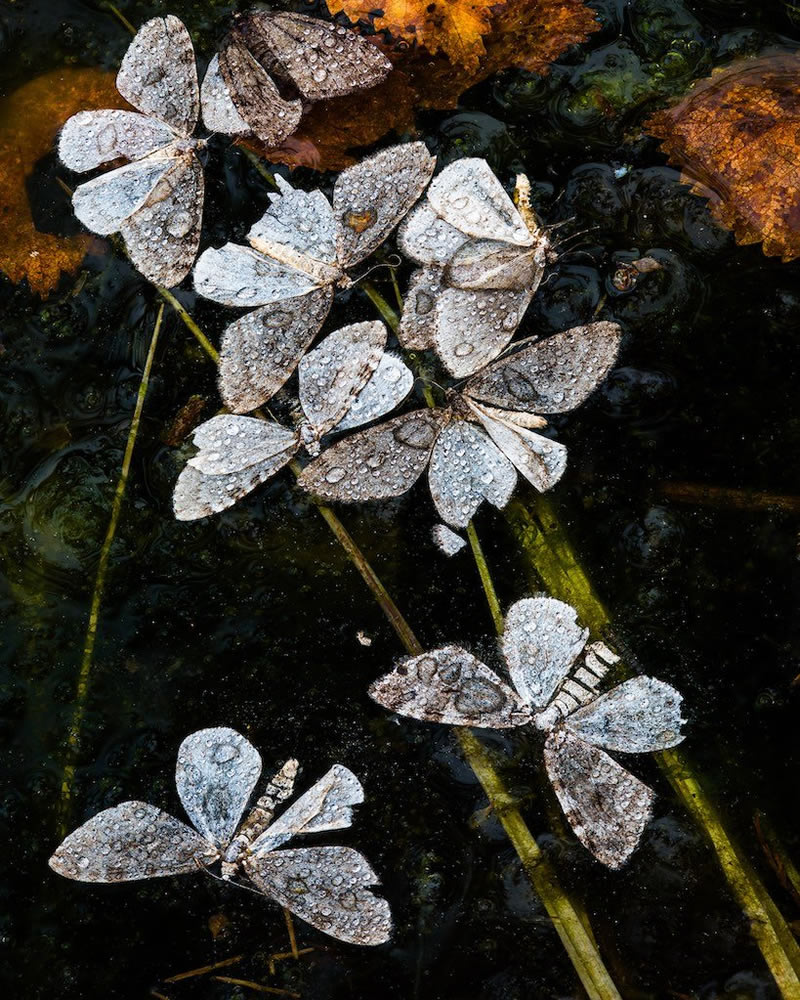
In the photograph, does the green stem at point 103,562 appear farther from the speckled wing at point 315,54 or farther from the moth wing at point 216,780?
the speckled wing at point 315,54

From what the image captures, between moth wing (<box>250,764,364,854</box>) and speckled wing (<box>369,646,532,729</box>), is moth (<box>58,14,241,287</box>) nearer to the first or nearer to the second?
speckled wing (<box>369,646,532,729</box>)

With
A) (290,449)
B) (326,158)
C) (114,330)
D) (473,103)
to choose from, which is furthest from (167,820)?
(473,103)

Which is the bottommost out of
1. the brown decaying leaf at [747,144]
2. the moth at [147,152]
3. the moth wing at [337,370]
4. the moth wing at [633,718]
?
the moth wing at [633,718]

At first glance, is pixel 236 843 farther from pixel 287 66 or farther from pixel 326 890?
pixel 287 66

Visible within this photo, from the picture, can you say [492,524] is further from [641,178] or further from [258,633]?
[641,178]

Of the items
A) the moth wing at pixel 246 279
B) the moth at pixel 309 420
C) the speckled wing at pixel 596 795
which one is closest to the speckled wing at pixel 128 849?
the moth at pixel 309 420

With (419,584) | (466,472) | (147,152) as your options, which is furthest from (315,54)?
(419,584)

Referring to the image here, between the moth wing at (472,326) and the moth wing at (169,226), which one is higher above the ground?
the moth wing at (169,226)
